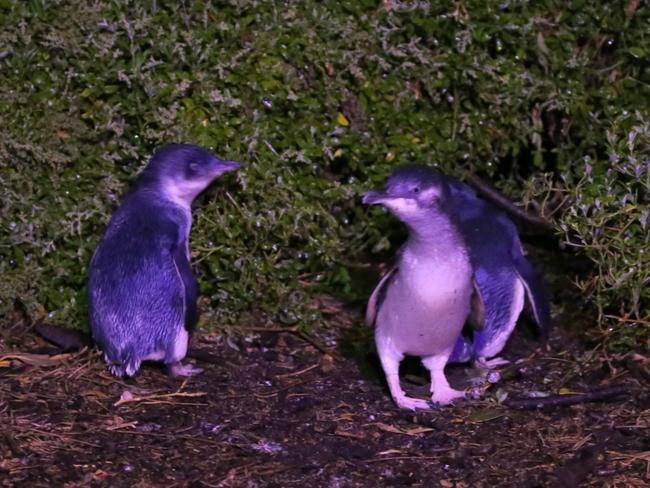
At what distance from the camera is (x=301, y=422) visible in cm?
422

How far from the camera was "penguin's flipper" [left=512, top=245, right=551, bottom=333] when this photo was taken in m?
4.78

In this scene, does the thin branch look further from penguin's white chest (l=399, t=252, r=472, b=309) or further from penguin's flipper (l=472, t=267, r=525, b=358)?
penguin's white chest (l=399, t=252, r=472, b=309)

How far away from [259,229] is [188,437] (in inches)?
44.7

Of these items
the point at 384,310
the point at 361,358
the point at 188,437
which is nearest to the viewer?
the point at 188,437

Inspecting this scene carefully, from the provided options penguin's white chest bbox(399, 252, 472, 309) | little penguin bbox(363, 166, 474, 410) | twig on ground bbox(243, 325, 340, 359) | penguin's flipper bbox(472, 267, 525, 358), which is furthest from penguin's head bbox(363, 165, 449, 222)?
twig on ground bbox(243, 325, 340, 359)

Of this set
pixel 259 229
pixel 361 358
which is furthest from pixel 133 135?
pixel 361 358

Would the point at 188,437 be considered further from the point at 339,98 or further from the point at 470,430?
Result: the point at 339,98

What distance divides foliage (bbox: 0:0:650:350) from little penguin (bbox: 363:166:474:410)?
0.68 m

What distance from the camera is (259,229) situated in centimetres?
490

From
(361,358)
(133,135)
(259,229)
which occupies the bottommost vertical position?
(361,358)

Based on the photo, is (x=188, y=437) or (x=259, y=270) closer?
(x=188, y=437)

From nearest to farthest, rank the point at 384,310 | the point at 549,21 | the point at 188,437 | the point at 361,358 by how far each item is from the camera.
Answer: the point at 188,437
the point at 384,310
the point at 361,358
the point at 549,21

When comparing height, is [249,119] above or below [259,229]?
above

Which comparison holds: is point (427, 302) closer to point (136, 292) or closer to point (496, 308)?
point (496, 308)
